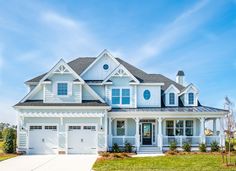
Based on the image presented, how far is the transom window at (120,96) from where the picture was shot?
31.9m

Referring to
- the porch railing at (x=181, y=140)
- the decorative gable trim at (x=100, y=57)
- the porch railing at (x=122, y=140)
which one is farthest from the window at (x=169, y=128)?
the decorative gable trim at (x=100, y=57)

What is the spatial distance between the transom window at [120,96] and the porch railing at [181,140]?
187 inches

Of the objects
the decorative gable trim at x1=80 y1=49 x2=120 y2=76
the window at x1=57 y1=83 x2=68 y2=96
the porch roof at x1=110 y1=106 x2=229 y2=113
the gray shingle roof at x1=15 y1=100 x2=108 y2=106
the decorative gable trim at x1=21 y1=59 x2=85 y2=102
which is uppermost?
the decorative gable trim at x1=80 y1=49 x2=120 y2=76

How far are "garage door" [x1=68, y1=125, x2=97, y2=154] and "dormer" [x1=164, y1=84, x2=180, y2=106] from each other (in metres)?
7.95

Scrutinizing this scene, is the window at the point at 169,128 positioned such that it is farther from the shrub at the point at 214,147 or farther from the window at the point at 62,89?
the window at the point at 62,89

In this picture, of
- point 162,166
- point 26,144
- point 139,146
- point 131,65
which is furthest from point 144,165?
point 131,65

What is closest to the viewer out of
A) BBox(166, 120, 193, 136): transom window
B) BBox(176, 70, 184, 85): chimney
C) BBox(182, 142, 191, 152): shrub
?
BBox(182, 142, 191, 152): shrub

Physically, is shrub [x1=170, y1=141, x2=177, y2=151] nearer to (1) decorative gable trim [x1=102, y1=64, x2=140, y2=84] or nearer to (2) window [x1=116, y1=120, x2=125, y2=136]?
(2) window [x1=116, y1=120, x2=125, y2=136]

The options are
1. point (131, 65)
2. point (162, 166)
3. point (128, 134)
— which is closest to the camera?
point (162, 166)

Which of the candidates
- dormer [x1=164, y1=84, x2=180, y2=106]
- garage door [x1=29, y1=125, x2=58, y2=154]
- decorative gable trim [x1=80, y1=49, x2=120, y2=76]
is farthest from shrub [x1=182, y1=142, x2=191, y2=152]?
garage door [x1=29, y1=125, x2=58, y2=154]

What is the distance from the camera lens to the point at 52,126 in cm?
2911

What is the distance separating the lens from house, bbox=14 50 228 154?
28.8 meters

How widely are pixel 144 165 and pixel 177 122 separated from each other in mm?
13402

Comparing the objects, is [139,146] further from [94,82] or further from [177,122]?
[94,82]
